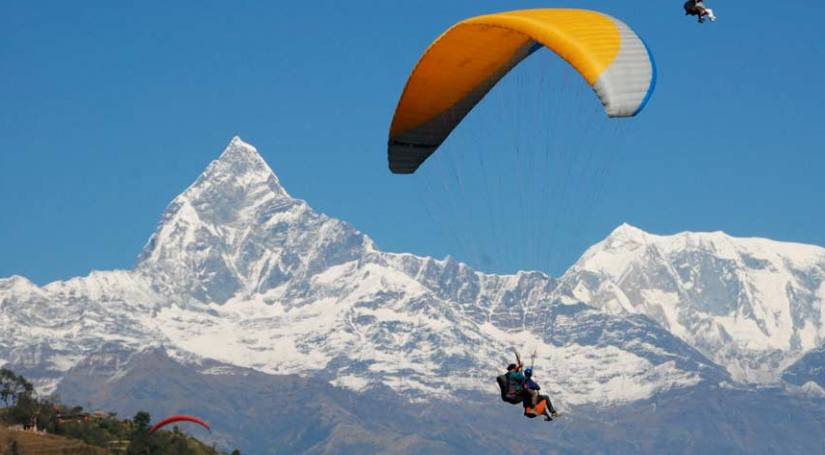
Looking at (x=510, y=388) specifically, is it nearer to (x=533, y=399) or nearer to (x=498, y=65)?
(x=533, y=399)

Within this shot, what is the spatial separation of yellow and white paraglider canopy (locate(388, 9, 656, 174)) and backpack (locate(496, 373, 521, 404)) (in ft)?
33.5

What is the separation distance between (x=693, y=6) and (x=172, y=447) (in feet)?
445

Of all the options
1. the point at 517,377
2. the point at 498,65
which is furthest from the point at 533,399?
the point at 498,65

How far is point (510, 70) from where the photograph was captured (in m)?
61.8

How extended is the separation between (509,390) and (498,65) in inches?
479

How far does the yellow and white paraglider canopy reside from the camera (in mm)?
51812

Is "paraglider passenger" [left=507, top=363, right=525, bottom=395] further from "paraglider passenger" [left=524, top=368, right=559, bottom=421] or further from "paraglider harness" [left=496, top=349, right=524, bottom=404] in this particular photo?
"paraglider passenger" [left=524, top=368, right=559, bottom=421]

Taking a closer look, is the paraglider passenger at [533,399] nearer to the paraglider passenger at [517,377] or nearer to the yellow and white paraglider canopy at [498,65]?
the paraglider passenger at [517,377]

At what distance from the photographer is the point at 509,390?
55812 mm

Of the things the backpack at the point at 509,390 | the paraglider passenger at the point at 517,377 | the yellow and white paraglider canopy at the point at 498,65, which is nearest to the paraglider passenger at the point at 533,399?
the paraglider passenger at the point at 517,377

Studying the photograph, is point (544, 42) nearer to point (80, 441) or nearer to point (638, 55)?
point (638, 55)

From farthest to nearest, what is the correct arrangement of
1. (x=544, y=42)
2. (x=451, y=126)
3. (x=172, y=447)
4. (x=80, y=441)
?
(x=172, y=447), (x=80, y=441), (x=451, y=126), (x=544, y=42)

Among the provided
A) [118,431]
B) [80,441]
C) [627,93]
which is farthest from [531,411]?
[118,431]

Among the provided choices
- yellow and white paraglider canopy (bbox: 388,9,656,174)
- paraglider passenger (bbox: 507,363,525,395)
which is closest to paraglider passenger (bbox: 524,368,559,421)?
paraglider passenger (bbox: 507,363,525,395)
